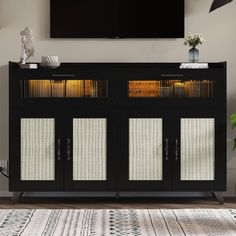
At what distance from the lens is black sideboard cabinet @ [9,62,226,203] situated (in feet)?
17.5

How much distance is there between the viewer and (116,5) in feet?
18.6

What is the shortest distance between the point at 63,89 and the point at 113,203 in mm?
1046

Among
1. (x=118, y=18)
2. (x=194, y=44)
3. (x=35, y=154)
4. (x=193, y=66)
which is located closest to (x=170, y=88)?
(x=193, y=66)

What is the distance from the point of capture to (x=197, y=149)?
535cm

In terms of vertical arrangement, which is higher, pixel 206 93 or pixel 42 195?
pixel 206 93

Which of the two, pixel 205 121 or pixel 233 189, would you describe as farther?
pixel 233 189

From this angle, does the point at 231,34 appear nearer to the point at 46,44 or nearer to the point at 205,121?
the point at 205,121

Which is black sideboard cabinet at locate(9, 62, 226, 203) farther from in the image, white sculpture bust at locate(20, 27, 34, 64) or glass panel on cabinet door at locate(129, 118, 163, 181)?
white sculpture bust at locate(20, 27, 34, 64)

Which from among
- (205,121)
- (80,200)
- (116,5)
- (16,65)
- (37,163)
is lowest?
(80,200)

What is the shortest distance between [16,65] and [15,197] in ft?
3.64

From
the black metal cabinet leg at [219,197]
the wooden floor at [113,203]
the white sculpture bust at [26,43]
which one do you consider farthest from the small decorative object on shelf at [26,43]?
the black metal cabinet leg at [219,197]

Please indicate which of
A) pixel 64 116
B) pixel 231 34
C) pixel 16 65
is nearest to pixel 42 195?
pixel 64 116

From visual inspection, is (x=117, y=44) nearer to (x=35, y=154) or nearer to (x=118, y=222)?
(x=35, y=154)

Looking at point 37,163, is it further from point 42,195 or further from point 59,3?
point 59,3
